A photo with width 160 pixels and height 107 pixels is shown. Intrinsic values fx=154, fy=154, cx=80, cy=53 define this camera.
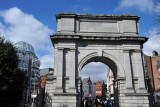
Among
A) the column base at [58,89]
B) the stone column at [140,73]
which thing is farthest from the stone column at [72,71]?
the stone column at [140,73]

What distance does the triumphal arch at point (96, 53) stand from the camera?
49.8ft

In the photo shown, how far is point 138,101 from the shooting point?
49.4 ft

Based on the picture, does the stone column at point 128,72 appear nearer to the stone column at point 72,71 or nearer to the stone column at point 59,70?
the stone column at point 72,71

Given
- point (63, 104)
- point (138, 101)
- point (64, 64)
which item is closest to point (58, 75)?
point (64, 64)

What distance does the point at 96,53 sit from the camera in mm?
16656

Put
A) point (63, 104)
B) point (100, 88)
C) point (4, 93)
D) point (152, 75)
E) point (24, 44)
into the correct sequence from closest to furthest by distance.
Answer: point (4, 93), point (63, 104), point (152, 75), point (24, 44), point (100, 88)

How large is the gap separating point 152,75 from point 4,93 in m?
33.4

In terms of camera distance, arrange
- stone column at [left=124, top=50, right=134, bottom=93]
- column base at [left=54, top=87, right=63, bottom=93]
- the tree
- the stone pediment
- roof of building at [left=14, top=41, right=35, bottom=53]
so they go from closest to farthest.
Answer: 1. the tree
2. column base at [left=54, top=87, right=63, bottom=93]
3. stone column at [left=124, top=50, right=134, bottom=93]
4. the stone pediment
5. roof of building at [left=14, top=41, right=35, bottom=53]

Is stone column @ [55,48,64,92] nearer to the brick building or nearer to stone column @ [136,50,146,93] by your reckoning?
stone column @ [136,50,146,93]

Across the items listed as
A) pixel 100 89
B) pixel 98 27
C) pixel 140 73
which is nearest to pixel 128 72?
pixel 140 73

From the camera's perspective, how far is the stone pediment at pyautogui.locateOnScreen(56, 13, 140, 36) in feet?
56.4

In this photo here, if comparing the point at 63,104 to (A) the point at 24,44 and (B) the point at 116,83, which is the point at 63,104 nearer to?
(B) the point at 116,83

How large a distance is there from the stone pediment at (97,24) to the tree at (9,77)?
565cm

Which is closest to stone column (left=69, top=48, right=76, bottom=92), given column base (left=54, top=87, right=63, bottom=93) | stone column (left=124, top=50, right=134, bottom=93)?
column base (left=54, top=87, right=63, bottom=93)
